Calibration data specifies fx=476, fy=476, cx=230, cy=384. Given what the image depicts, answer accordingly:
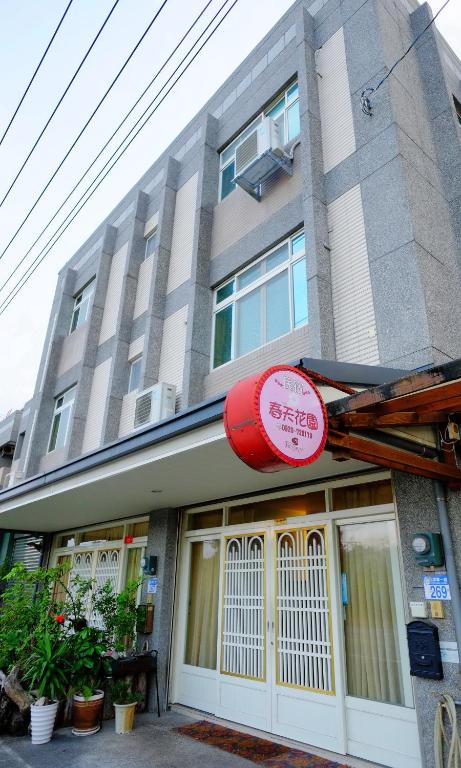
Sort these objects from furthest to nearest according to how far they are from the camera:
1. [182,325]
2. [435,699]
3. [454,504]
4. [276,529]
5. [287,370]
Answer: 1. [182,325]
2. [276,529]
3. [454,504]
4. [435,699]
5. [287,370]

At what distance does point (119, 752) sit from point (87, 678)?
1178 millimetres

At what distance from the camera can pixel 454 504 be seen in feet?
13.2

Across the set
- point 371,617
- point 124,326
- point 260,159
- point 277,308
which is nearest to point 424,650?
point 371,617

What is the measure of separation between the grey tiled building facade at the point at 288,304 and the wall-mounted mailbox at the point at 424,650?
0.33 ft

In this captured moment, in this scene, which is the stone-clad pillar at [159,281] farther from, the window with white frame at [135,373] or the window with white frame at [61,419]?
the window with white frame at [61,419]

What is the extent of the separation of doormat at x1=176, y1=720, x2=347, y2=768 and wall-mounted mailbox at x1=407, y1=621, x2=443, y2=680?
1.56m

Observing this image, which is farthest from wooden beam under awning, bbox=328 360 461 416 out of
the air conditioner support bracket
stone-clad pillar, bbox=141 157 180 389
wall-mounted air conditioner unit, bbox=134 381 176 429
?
stone-clad pillar, bbox=141 157 180 389

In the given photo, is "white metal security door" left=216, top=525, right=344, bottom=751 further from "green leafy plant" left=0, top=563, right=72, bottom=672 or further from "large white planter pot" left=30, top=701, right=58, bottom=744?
"green leafy plant" left=0, top=563, right=72, bottom=672

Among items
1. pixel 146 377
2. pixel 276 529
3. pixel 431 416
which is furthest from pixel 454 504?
pixel 146 377

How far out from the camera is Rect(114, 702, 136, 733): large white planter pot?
573 centimetres

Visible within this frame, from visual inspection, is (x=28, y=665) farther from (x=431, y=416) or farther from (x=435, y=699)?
(x=431, y=416)

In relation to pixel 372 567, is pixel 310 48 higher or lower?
higher

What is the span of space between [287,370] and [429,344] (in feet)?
7.05

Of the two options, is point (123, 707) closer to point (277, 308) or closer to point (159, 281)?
point (277, 308)
